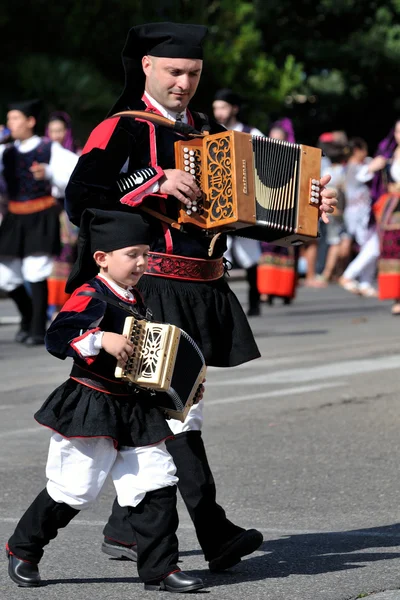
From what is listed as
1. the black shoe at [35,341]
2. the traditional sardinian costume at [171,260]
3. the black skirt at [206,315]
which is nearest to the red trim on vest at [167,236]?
the traditional sardinian costume at [171,260]

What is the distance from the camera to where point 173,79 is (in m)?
5.14

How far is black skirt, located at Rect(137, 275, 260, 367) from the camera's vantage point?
5.13 meters

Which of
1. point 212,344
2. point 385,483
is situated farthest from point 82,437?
point 385,483

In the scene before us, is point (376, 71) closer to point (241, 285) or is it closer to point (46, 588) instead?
point (241, 285)

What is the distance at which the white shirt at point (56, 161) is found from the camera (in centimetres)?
1195

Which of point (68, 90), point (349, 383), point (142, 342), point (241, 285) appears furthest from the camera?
point (68, 90)

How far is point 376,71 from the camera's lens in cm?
3366

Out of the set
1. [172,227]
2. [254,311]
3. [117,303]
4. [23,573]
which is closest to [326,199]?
[172,227]

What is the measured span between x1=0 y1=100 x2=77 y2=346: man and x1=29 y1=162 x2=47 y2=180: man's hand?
35mm

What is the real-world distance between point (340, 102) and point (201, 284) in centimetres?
2920

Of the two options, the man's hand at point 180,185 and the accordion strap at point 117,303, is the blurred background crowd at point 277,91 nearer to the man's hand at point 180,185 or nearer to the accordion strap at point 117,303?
the man's hand at point 180,185

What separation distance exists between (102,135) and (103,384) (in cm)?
89

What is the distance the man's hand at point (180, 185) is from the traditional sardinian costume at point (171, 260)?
0.04 m

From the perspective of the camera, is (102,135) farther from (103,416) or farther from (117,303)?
(103,416)
